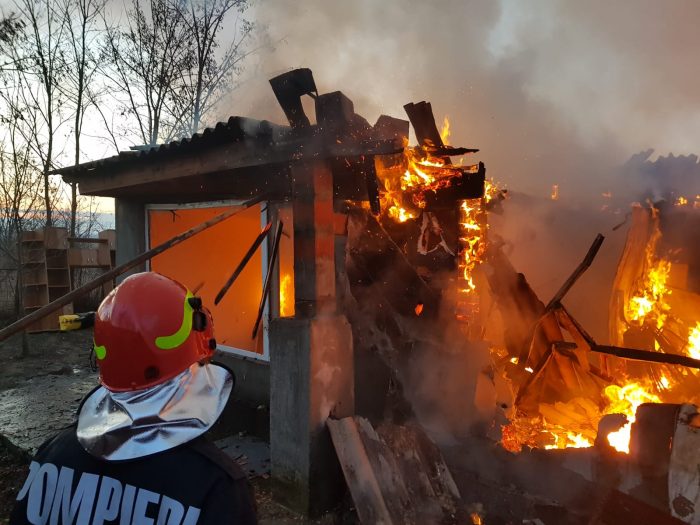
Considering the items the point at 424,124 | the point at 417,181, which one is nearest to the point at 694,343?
the point at 417,181

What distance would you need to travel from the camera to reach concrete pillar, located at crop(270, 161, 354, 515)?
15.0ft

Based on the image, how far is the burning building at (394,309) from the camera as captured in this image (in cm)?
453

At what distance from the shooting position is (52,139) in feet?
51.6

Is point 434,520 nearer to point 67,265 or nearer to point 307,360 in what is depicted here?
point 307,360

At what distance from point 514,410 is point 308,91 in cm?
547

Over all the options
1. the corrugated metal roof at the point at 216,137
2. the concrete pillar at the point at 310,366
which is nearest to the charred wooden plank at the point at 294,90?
the corrugated metal roof at the point at 216,137

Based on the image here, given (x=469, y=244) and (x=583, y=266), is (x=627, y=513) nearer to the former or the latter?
(x=583, y=266)

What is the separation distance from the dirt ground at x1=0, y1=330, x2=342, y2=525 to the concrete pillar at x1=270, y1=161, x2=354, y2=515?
37cm

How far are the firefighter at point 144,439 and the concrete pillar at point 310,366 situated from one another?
2.83m

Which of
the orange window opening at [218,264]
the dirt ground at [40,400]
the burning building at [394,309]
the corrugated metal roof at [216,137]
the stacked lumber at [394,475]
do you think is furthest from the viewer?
the orange window opening at [218,264]

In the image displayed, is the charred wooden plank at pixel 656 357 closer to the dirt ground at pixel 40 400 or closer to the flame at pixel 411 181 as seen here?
the flame at pixel 411 181

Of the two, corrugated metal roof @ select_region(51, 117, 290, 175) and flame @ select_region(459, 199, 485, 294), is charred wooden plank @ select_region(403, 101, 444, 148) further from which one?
corrugated metal roof @ select_region(51, 117, 290, 175)

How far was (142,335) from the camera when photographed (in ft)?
5.61

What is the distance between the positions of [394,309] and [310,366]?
1.95 meters
